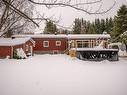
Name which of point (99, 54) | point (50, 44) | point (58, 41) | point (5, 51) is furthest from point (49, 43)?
point (99, 54)

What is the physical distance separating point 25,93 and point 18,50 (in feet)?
75.0

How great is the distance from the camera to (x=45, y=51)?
44.0 meters

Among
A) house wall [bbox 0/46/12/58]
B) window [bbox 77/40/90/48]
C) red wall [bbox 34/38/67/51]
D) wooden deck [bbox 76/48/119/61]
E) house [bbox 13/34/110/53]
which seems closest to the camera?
wooden deck [bbox 76/48/119/61]

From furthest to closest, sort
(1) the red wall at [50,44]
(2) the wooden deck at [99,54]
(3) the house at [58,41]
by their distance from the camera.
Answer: (1) the red wall at [50,44] → (3) the house at [58,41] → (2) the wooden deck at [99,54]

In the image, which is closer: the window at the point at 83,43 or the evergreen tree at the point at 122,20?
the window at the point at 83,43

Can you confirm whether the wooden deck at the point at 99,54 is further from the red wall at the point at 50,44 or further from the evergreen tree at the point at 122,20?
the evergreen tree at the point at 122,20

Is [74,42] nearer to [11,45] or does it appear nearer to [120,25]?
[120,25]

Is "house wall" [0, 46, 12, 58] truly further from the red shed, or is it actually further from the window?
the window

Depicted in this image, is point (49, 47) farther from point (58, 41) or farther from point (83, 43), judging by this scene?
point (83, 43)

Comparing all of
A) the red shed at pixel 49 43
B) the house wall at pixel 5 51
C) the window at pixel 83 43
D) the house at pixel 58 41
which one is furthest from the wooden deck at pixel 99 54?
the red shed at pixel 49 43

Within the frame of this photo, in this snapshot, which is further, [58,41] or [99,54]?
[58,41]

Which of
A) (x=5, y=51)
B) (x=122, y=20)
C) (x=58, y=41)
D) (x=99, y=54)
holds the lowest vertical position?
(x=99, y=54)

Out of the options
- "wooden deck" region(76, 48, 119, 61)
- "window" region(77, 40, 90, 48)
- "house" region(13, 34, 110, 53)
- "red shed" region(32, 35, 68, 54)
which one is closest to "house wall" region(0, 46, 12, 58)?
"wooden deck" region(76, 48, 119, 61)

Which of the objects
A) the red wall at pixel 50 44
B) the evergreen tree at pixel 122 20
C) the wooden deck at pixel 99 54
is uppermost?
the evergreen tree at pixel 122 20
